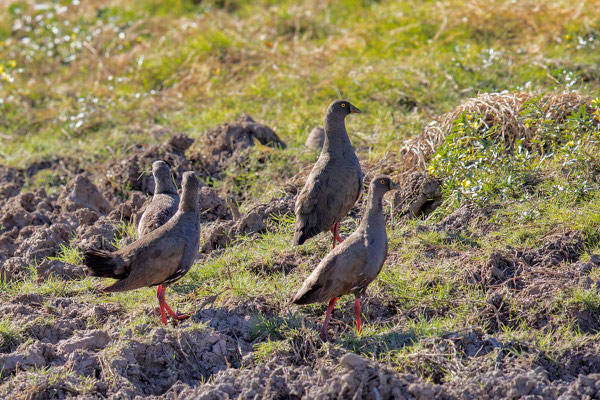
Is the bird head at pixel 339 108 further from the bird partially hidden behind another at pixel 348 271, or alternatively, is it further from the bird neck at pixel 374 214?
the bird partially hidden behind another at pixel 348 271

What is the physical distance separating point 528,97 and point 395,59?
3819 mm

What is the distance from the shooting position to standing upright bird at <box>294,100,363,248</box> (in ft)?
20.9

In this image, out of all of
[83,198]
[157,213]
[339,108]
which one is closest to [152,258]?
[157,213]

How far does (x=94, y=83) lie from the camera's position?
1221 cm

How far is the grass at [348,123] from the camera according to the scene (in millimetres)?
5367

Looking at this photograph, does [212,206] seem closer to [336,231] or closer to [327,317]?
[336,231]

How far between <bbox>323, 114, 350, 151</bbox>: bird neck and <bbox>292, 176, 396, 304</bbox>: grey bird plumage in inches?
67.7

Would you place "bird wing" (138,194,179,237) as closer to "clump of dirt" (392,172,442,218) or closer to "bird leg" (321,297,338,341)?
Answer: "bird leg" (321,297,338,341)

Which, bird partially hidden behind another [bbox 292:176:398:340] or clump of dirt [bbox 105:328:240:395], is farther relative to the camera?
bird partially hidden behind another [bbox 292:176:398:340]

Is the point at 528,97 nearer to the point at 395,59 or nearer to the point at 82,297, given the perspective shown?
the point at 395,59

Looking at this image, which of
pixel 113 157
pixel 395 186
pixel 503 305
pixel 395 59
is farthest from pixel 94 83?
pixel 503 305

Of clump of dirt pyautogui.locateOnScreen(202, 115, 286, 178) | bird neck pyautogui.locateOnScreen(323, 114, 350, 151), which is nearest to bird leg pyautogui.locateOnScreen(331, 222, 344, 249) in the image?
bird neck pyautogui.locateOnScreen(323, 114, 350, 151)

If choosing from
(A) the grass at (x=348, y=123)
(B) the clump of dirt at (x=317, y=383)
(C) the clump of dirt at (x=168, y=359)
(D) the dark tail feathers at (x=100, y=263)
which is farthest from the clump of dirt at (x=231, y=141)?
(B) the clump of dirt at (x=317, y=383)

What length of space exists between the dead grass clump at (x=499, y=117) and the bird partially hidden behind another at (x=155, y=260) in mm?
2637
